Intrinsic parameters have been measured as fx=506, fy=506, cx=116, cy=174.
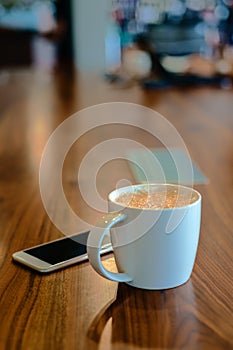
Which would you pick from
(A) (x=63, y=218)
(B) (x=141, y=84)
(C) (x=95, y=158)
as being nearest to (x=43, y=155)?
(C) (x=95, y=158)

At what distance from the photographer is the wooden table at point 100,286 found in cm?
49

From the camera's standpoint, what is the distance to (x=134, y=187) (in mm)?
627

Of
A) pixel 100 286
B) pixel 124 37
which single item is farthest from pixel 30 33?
pixel 100 286

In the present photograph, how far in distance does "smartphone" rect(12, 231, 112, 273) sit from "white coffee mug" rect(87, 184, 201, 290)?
90 mm

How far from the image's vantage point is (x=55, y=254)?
0.67 m

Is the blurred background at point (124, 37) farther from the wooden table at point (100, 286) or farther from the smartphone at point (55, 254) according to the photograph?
the smartphone at point (55, 254)

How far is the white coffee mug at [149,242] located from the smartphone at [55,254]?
9 cm

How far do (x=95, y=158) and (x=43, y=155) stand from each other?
146 millimetres

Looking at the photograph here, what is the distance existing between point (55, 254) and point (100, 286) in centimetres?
11

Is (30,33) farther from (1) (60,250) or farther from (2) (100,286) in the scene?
(2) (100,286)

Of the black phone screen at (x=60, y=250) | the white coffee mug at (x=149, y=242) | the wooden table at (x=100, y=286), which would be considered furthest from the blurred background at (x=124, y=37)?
the white coffee mug at (x=149, y=242)

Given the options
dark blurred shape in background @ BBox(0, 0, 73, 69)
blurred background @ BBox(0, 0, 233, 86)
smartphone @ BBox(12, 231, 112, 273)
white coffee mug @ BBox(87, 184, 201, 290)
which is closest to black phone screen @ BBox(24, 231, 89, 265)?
smartphone @ BBox(12, 231, 112, 273)

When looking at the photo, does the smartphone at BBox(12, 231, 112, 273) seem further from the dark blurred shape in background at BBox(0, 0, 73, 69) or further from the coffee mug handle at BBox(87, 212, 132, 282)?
the dark blurred shape in background at BBox(0, 0, 73, 69)

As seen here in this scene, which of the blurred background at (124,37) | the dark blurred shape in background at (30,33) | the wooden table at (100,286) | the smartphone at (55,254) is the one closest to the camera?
the wooden table at (100,286)
